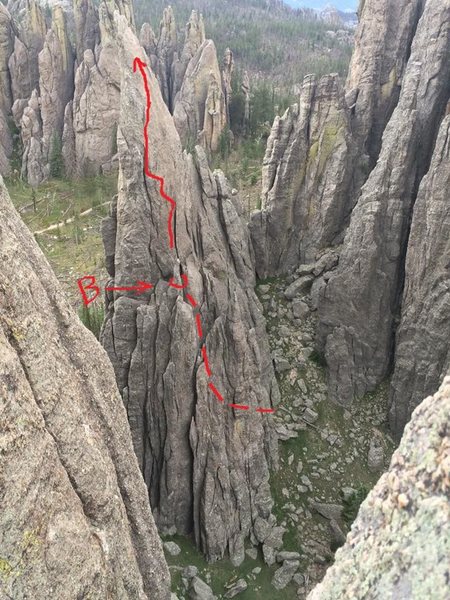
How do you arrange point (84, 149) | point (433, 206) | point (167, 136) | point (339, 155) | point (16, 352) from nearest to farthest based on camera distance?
point (16, 352)
point (167, 136)
point (433, 206)
point (339, 155)
point (84, 149)

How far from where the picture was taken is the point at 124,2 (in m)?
68.8

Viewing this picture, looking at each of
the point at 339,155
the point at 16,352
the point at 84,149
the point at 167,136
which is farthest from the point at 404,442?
the point at 84,149

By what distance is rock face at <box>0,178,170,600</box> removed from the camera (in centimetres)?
684

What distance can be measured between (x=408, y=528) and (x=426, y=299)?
75.5 ft

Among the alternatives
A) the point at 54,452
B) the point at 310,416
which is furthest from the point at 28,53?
the point at 54,452

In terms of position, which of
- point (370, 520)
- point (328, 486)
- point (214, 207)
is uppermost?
point (214, 207)

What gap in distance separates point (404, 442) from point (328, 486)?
2147cm

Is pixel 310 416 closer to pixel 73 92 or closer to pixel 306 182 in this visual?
pixel 306 182

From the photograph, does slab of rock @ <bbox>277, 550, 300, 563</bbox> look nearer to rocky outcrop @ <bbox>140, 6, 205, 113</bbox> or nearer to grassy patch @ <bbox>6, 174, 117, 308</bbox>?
grassy patch @ <bbox>6, 174, 117, 308</bbox>

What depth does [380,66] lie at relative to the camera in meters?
32.3

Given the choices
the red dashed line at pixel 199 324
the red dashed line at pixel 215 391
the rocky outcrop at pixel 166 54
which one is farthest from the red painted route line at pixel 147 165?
the rocky outcrop at pixel 166 54

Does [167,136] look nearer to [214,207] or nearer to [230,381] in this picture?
Result: [214,207]

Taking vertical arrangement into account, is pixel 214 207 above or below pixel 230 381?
above

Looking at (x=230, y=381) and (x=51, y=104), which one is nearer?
(x=230, y=381)
